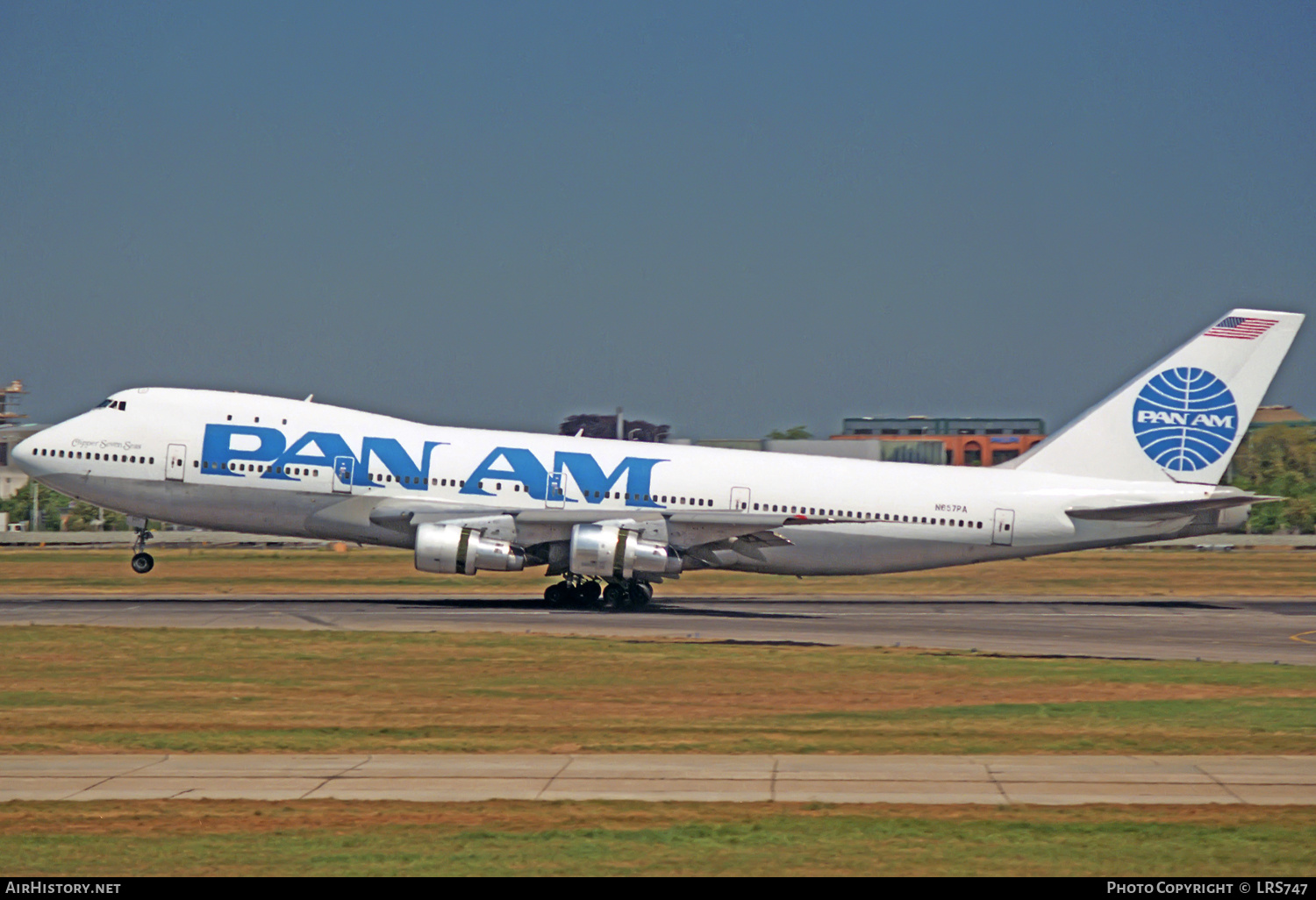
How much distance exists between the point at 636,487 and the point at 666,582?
39.3 ft

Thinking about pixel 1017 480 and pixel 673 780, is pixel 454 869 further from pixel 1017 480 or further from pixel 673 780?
pixel 1017 480

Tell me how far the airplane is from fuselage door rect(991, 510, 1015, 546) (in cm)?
6

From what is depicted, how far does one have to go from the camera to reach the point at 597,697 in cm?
2264

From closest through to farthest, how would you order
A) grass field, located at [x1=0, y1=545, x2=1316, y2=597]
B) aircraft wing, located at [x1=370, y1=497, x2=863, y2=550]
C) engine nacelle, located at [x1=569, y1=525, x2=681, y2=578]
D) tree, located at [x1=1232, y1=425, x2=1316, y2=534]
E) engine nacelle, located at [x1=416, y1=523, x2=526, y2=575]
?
engine nacelle, located at [x1=416, y1=523, x2=526, y2=575] → engine nacelle, located at [x1=569, y1=525, x2=681, y2=578] → aircraft wing, located at [x1=370, y1=497, x2=863, y2=550] → grass field, located at [x1=0, y1=545, x2=1316, y2=597] → tree, located at [x1=1232, y1=425, x2=1316, y2=534]

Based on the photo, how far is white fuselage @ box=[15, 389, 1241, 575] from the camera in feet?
129

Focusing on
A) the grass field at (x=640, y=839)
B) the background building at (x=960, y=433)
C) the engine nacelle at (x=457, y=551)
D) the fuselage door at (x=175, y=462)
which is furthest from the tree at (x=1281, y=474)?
the grass field at (x=640, y=839)

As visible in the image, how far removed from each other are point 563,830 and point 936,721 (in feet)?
28.8

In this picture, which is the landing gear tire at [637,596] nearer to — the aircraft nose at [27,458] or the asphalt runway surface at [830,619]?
the asphalt runway surface at [830,619]

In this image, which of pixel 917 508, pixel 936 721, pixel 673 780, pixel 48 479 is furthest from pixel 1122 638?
pixel 48 479

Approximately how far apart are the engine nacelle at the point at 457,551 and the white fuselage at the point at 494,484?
1.46 m

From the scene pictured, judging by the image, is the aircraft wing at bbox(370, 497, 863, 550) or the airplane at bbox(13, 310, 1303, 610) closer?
the aircraft wing at bbox(370, 497, 863, 550)

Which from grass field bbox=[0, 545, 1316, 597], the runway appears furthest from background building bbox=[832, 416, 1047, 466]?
the runway

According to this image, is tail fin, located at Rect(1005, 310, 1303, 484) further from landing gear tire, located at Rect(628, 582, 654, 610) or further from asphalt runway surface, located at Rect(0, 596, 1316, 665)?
landing gear tire, located at Rect(628, 582, 654, 610)

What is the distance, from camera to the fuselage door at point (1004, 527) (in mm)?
41344
